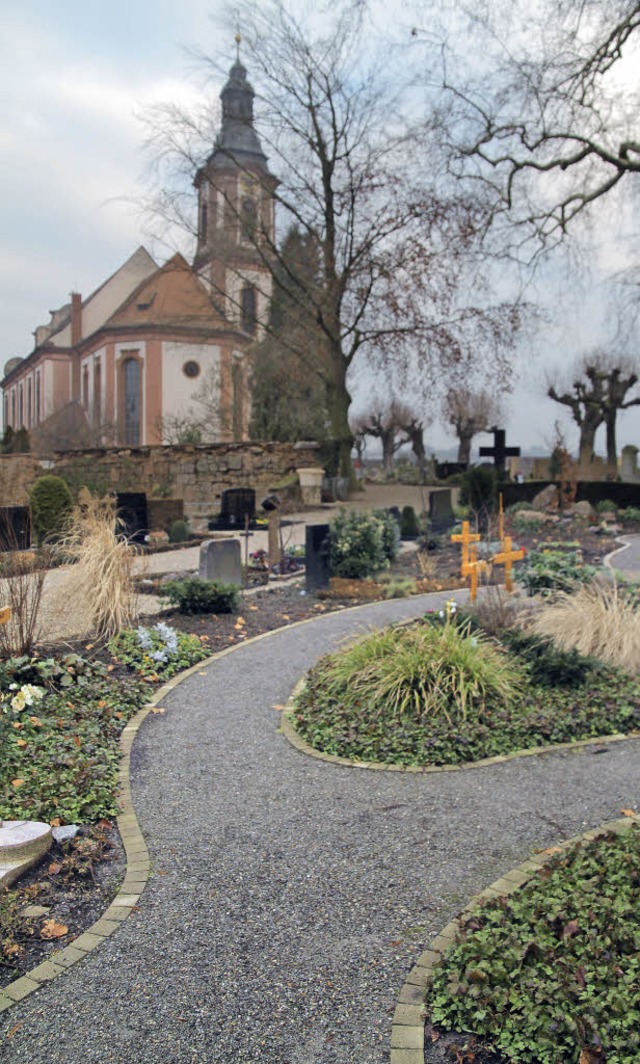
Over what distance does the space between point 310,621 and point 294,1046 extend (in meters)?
6.48

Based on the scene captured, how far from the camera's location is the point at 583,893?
10.5 feet

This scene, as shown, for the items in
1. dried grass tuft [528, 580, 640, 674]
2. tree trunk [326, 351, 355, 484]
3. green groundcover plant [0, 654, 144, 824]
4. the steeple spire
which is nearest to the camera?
green groundcover plant [0, 654, 144, 824]

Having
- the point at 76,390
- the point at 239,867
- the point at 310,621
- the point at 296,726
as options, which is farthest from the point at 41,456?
the point at 76,390

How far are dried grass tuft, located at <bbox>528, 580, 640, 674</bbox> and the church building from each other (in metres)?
18.6

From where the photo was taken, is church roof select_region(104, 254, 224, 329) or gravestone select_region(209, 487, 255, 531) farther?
church roof select_region(104, 254, 224, 329)

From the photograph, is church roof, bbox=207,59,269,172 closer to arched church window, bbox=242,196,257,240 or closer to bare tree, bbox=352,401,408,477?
arched church window, bbox=242,196,257,240

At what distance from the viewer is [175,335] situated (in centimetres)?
4266

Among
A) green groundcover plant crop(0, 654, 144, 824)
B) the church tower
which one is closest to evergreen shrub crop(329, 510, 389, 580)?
green groundcover plant crop(0, 654, 144, 824)

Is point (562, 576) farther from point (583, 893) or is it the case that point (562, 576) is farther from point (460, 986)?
point (460, 986)

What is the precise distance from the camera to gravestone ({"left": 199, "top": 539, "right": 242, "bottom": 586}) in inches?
401

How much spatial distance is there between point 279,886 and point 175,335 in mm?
41084

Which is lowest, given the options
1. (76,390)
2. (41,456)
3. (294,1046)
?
(294,1046)

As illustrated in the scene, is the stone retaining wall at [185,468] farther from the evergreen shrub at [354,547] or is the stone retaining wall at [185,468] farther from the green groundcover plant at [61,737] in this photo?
the green groundcover plant at [61,737]

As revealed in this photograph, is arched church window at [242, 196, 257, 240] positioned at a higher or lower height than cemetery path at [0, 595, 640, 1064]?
higher
